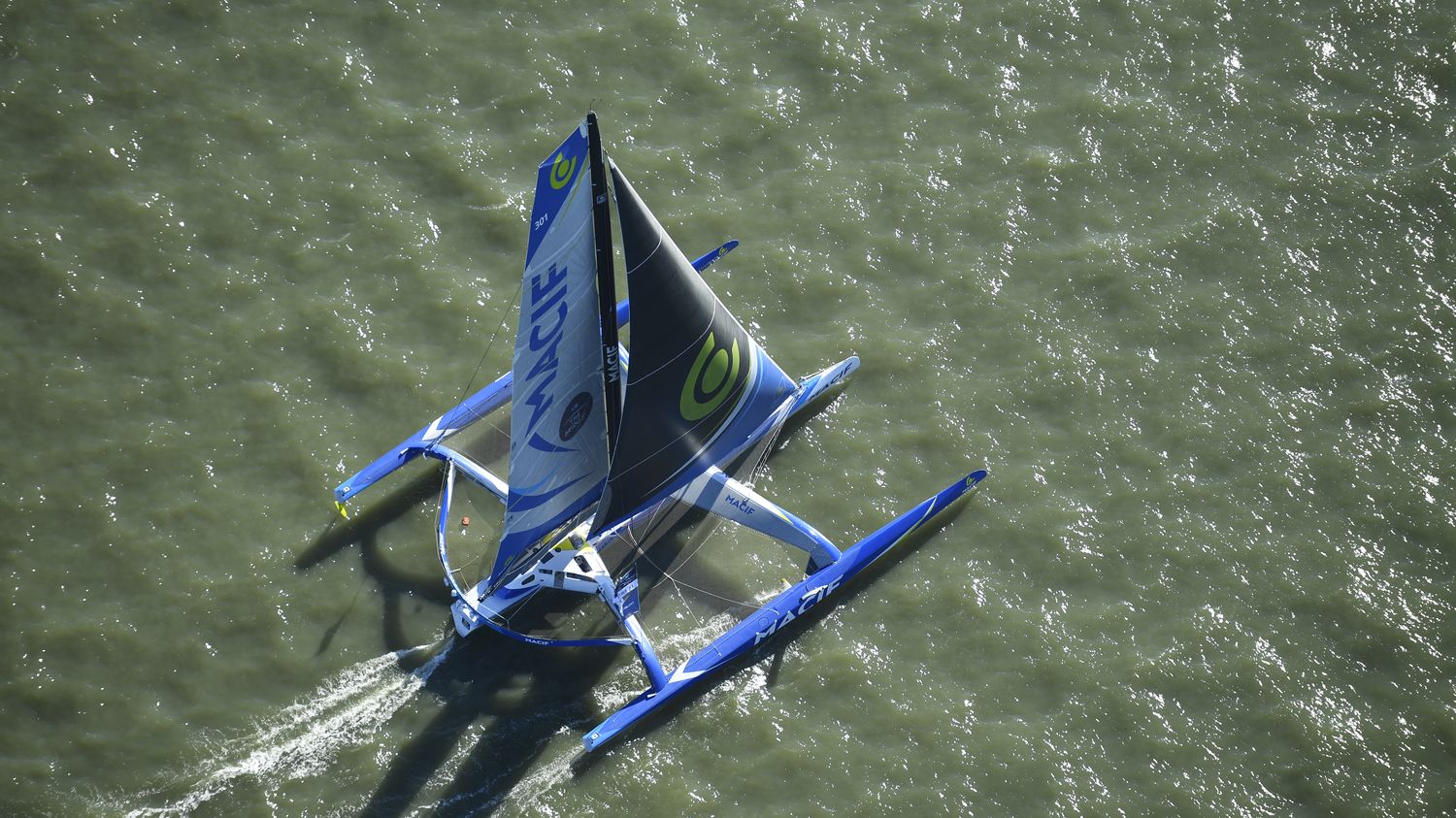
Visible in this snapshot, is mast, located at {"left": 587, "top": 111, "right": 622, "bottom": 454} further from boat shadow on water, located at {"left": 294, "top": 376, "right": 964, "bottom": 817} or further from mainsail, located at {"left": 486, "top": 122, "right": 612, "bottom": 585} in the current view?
boat shadow on water, located at {"left": 294, "top": 376, "right": 964, "bottom": 817}

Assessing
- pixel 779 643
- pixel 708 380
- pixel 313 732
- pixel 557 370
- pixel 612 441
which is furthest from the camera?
pixel 779 643


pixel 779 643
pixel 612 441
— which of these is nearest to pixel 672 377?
pixel 612 441

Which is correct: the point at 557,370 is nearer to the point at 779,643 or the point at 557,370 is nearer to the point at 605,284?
the point at 605,284

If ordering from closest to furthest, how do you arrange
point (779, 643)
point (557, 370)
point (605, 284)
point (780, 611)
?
→ point (605, 284), point (557, 370), point (780, 611), point (779, 643)

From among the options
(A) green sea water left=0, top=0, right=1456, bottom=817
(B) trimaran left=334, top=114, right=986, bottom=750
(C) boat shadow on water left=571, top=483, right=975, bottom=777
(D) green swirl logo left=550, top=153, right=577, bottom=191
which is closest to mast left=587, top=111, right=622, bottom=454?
(B) trimaran left=334, top=114, right=986, bottom=750

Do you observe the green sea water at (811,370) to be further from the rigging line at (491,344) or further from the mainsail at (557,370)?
the mainsail at (557,370)

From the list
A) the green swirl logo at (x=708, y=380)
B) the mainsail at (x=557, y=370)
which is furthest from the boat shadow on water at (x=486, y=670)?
the green swirl logo at (x=708, y=380)

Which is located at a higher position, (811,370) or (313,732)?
(811,370)
